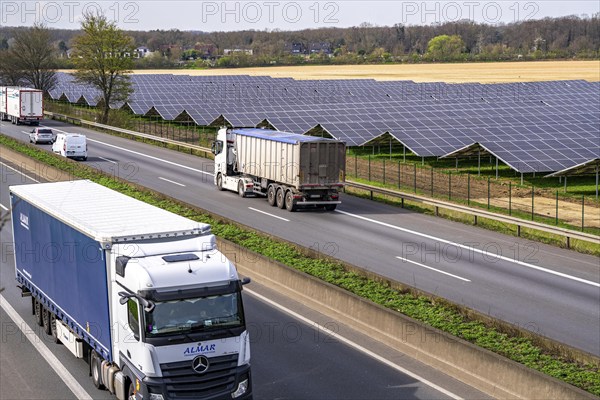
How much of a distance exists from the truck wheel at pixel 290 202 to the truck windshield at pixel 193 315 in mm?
26939

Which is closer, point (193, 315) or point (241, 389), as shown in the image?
point (193, 315)

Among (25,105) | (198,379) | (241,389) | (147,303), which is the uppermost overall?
(25,105)

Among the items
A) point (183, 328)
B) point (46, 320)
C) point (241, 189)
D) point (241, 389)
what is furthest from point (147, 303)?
point (241, 189)

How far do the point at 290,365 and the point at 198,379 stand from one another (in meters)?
4.88

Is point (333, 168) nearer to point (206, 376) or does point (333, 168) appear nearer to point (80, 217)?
point (80, 217)

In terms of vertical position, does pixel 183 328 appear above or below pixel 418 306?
above

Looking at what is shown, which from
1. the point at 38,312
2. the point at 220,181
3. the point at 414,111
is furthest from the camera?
the point at 414,111

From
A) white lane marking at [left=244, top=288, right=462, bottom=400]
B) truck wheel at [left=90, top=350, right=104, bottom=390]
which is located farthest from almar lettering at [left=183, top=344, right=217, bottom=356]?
white lane marking at [left=244, top=288, right=462, bottom=400]

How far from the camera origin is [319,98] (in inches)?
3868

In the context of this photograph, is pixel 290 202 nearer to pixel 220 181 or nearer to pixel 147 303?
pixel 220 181

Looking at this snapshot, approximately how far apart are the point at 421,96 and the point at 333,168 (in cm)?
5574

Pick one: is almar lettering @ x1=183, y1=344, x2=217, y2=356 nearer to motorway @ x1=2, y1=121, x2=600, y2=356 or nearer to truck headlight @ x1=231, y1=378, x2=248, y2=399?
truck headlight @ x1=231, y1=378, x2=248, y2=399

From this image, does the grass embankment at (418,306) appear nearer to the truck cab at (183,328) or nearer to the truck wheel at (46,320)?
the truck cab at (183,328)

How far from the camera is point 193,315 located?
1537 cm
